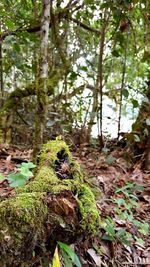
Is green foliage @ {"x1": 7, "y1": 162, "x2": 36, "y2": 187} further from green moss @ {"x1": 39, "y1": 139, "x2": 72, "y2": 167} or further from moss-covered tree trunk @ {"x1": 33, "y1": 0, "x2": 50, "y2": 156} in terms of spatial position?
moss-covered tree trunk @ {"x1": 33, "y1": 0, "x2": 50, "y2": 156}

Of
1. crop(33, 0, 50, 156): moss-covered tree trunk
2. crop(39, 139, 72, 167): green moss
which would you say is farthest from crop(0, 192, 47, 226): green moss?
crop(33, 0, 50, 156): moss-covered tree trunk

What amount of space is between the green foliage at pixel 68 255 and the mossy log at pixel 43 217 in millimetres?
36

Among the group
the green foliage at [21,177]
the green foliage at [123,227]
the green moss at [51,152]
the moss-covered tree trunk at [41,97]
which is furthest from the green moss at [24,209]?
the moss-covered tree trunk at [41,97]

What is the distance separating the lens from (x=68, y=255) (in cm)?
177

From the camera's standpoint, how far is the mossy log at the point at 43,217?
4.60 feet

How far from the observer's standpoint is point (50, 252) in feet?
5.39

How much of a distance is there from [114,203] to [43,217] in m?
1.51

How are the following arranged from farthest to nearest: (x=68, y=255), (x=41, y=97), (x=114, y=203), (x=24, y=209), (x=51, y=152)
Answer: (x=114, y=203) → (x=41, y=97) → (x=51, y=152) → (x=68, y=255) → (x=24, y=209)

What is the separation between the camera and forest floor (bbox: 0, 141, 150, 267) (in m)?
2.20

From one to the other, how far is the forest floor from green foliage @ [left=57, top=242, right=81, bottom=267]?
0.16m

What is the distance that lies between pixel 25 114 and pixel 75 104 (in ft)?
2.91

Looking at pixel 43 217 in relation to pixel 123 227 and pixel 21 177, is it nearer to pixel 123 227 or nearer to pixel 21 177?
pixel 21 177

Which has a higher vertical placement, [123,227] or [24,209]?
[24,209]

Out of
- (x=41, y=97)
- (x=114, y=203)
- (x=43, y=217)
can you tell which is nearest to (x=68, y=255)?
(x=43, y=217)
